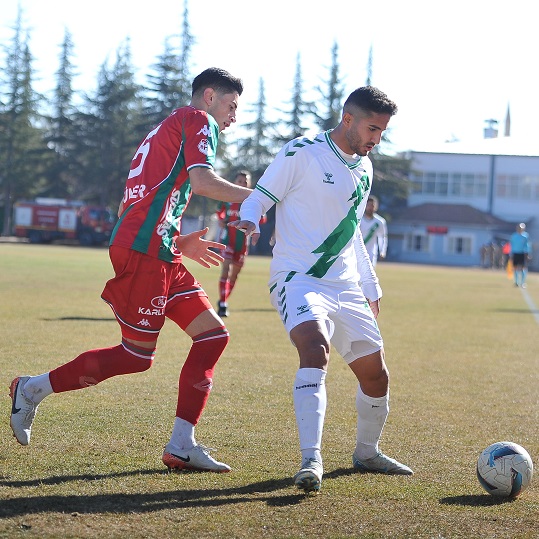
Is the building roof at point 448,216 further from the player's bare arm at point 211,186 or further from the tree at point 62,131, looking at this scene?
the player's bare arm at point 211,186

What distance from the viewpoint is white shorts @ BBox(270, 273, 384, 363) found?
5.10 m

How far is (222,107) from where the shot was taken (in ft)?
17.9

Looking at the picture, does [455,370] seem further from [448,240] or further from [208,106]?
[448,240]

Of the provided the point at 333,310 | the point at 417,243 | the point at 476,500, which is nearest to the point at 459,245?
the point at 417,243

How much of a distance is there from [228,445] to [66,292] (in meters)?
13.7

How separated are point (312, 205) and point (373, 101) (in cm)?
66

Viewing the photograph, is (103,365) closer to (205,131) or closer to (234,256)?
(205,131)

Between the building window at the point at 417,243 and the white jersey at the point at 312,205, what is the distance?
7580 centimetres

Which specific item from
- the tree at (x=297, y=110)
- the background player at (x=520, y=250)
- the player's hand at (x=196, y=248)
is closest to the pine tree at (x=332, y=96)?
the tree at (x=297, y=110)

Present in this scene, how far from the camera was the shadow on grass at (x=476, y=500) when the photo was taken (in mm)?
4785

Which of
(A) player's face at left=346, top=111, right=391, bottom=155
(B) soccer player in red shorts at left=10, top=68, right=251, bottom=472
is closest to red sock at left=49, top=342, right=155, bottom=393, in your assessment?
(B) soccer player in red shorts at left=10, top=68, right=251, bottom=472

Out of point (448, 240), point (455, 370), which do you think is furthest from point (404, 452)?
point (448, 240)

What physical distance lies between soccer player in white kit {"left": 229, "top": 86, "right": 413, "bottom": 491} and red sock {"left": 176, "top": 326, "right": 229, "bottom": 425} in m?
0.43

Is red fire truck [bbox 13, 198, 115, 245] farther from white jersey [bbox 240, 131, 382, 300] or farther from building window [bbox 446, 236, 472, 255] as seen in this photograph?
white jersey [bbox 240, 131, 382, 300]
